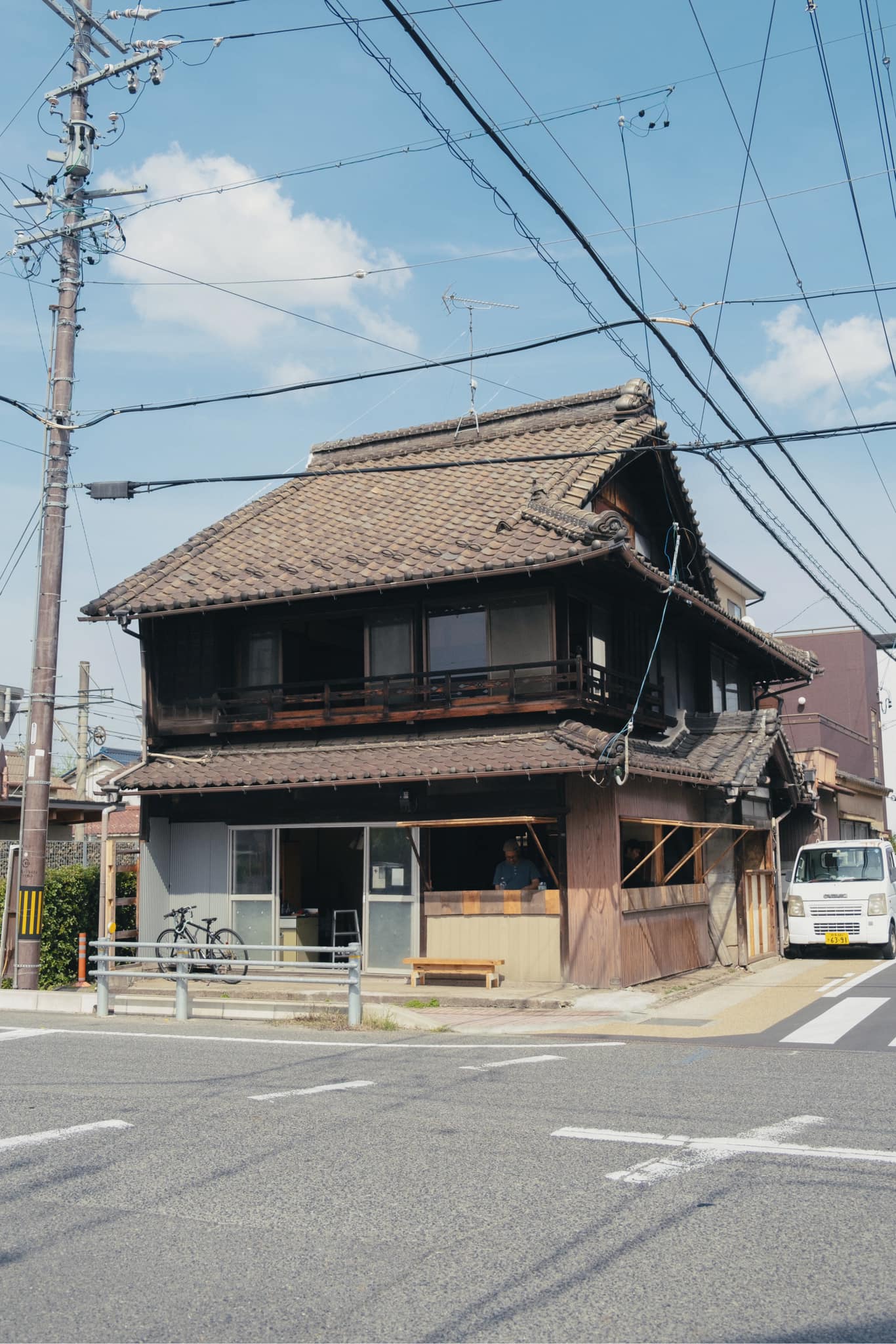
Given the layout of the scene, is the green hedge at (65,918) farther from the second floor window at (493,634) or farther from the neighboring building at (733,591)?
the neighboring building at (733,591)

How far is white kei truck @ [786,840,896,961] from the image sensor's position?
21953 mm

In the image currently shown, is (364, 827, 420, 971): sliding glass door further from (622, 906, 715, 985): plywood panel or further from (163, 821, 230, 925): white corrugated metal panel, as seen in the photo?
(622, 906, 715, 985): plywood panel

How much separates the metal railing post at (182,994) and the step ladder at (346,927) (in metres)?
3.62

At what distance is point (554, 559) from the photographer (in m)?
17.1

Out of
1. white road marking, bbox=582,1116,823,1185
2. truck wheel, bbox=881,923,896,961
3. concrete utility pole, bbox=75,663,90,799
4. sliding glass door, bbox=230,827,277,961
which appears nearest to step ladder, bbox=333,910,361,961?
sliding glass door, bbox=230,827,277,961

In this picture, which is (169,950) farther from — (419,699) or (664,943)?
(664,943)

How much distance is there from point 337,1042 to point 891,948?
13.6 meters

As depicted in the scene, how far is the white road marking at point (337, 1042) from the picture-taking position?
12141 mm

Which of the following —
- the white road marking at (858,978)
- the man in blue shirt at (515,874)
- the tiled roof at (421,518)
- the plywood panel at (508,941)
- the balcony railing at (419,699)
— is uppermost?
the tiled roof at (421,518)

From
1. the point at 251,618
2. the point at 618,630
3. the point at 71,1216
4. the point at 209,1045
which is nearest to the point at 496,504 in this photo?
the point at 618,630

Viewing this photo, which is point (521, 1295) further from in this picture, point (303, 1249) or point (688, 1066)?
point (688, 1066)

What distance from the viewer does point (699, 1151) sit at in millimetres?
7180

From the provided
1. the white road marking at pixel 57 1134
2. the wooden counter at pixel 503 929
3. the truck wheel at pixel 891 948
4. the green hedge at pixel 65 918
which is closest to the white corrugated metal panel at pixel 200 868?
the green hedge at pixel 65 918

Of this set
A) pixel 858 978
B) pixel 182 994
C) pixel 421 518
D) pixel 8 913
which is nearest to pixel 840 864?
pixel 858 978
